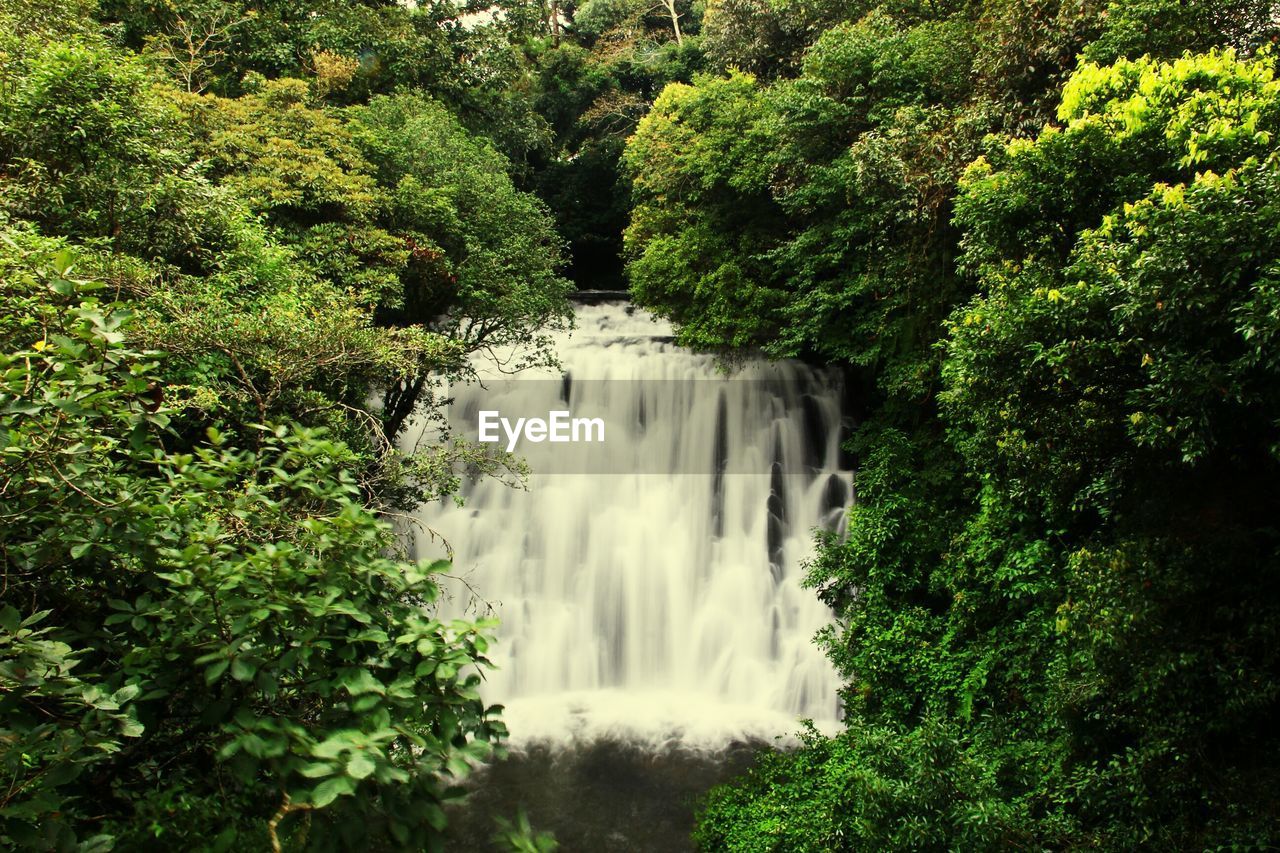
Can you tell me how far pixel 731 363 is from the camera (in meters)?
13.7

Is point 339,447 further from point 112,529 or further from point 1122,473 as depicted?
point 1122,473

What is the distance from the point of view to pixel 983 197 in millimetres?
7062

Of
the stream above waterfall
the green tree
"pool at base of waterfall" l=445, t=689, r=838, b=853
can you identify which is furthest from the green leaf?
the stream above waterfall

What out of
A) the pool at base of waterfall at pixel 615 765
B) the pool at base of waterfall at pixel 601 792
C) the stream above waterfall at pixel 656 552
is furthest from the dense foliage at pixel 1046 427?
the stream above waterfall at pixel 656 552

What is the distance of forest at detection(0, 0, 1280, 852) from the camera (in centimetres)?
246

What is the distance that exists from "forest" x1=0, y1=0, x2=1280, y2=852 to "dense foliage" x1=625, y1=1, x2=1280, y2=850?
1.5 inches

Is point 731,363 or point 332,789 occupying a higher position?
point 731,363

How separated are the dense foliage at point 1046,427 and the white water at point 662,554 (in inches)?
73.4

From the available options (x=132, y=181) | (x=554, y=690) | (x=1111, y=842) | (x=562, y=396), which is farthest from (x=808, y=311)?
(x=132, y=181)

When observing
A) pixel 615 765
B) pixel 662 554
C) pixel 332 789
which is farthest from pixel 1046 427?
pixel 662 554

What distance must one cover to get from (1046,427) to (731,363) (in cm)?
794

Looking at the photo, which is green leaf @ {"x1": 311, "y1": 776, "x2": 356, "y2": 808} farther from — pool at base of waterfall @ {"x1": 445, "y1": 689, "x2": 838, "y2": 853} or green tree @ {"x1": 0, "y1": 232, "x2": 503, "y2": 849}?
pool at base of waterfall @ {"x1": 445, "y1": 689, "x2": 838, "y2": 853}

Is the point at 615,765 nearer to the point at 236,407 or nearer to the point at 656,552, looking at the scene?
the point at 656,552

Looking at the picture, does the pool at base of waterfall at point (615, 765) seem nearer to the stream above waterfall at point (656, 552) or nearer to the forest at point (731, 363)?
the stream above waterfall at point (656, 552)
